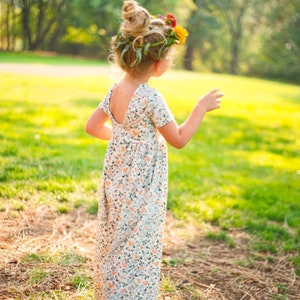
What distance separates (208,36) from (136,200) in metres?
35.7

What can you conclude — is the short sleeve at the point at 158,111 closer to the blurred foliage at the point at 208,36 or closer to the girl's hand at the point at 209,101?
the girl's hand at the point at 209,101

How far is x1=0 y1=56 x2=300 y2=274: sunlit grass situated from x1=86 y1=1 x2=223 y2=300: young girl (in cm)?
150

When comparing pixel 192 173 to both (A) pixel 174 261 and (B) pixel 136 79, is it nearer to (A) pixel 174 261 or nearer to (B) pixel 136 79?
(A) pixel 174 261

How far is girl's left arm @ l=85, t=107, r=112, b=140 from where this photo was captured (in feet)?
7.68

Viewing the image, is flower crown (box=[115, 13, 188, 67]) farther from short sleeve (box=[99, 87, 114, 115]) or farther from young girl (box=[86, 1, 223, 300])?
short sleeve (box=[99, 87, 114, 115])

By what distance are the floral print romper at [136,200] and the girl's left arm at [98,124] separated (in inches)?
3.6

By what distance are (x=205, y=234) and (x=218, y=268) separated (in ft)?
1.75

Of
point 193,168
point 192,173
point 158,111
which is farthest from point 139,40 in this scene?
point 193,168

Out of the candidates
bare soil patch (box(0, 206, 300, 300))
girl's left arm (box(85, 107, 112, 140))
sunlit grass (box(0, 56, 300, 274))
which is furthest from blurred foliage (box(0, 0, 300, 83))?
girl's left arm (box(85, 107, 112, 140))

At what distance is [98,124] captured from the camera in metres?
2.36

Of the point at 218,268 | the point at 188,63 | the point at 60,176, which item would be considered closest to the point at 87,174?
the point at 60,176

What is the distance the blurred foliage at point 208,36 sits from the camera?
26812mm

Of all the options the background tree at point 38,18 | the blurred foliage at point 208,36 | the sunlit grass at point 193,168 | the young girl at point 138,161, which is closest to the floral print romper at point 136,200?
the young girl at point 138,161

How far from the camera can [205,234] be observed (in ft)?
11.8
